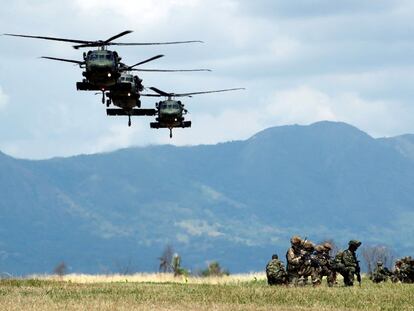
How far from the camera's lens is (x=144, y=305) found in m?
27.4

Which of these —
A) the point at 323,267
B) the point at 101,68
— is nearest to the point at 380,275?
the point at 323,267

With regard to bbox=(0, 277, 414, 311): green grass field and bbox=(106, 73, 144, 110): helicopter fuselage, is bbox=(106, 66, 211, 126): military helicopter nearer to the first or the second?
bbox=(106, 73, 144, 110): helicopter fuselage

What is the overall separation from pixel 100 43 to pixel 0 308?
2639 centimetres

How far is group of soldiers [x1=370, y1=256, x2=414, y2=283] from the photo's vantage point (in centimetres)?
4294

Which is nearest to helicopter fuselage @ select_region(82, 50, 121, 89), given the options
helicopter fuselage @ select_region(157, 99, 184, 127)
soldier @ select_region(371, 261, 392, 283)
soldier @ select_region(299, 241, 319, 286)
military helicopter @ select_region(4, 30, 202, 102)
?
military helicopter @ select_region(4, 30, 202, 102)

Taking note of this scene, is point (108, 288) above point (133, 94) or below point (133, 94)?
below

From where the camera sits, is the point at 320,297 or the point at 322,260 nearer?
the point at 320,297

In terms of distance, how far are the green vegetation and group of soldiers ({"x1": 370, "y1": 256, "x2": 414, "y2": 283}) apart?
6.85 meters

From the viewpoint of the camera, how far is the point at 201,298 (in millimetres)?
30203

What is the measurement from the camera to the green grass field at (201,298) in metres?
27.3

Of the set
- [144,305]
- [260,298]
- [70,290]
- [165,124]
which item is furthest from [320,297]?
[165,124]

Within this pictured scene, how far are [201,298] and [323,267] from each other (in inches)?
334

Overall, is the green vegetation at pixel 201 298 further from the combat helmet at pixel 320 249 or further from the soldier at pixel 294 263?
the combat helmet at pixel 320 249

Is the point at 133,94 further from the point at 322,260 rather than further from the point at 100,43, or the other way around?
the point at 322,260
